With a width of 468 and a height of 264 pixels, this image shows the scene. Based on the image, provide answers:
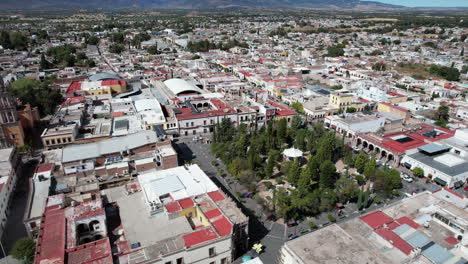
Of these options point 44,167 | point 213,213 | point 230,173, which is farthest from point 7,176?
point 230,173

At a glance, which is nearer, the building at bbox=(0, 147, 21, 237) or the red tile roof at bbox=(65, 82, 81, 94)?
the building at bbox=(0, 147, 21, 237)

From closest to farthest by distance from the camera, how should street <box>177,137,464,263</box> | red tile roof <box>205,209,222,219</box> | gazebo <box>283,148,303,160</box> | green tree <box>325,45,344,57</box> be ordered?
red tile roof <box>205,209,222,219</box> → street <box>177,137,464,263</box> → gazebo <box>283,148,303,160</box> → green tree <box>325,45,344,57</box>

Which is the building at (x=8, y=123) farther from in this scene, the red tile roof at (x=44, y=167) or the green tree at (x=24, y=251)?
the green tree at (x=24, y=251)

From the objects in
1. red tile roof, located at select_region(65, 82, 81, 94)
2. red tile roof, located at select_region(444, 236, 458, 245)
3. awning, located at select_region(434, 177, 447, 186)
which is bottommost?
awning, located at select_region(434, 177, 447, 186)

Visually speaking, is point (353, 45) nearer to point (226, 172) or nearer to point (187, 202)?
point (226, 172)

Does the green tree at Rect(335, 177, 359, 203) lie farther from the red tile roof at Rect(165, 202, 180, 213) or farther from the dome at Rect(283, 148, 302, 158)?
the red tile roof at Rect(165, 202, 180, 213)

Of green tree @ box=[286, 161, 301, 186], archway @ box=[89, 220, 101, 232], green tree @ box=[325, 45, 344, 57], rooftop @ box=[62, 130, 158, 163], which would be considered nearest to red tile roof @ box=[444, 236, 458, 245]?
green tree @ box=[286, 161, 301, 186]

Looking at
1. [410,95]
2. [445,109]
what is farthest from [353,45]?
[445,109]
